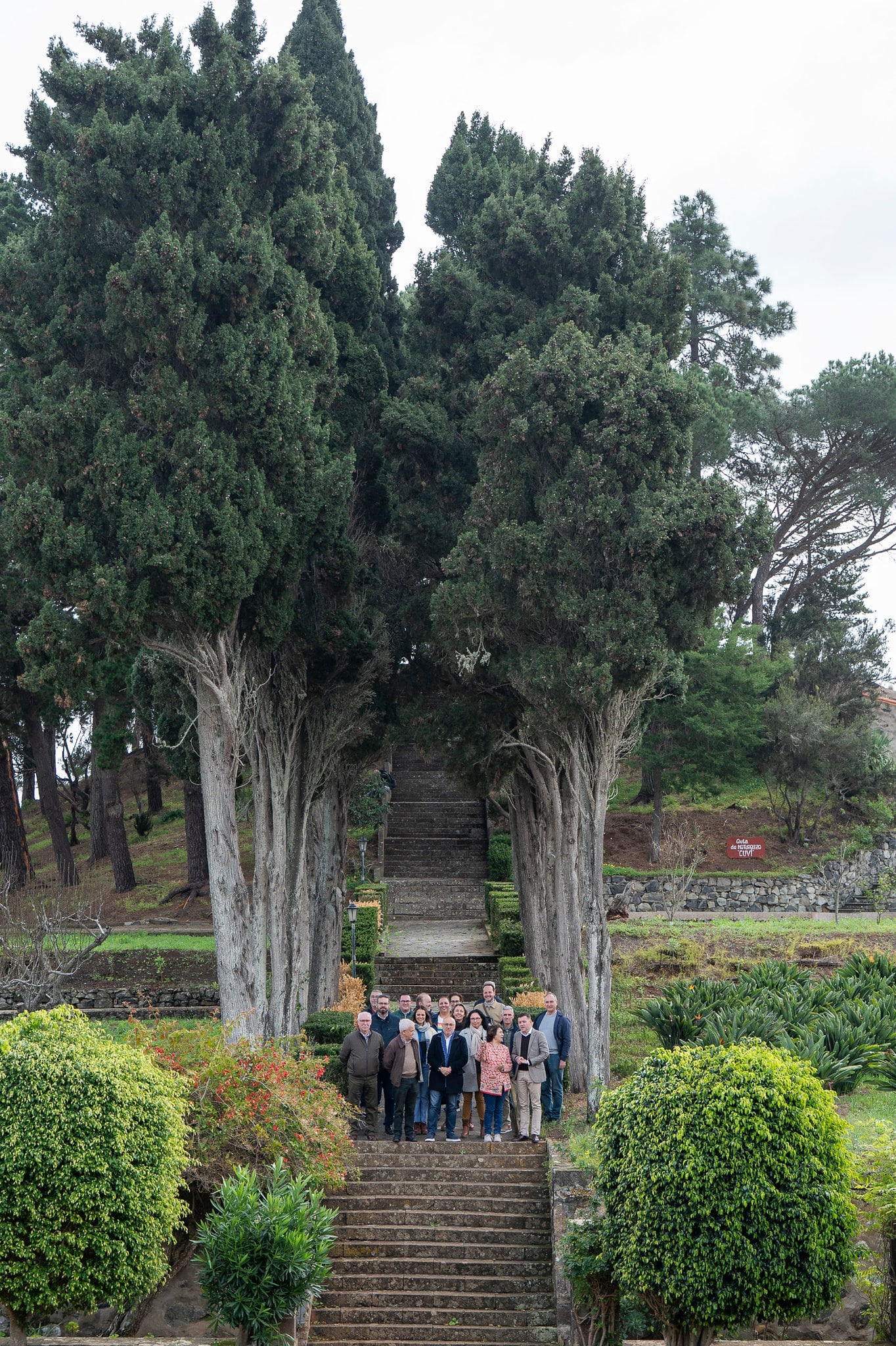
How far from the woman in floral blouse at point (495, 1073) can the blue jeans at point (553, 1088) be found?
600mm

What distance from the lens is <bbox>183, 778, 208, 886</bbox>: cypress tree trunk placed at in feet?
98.5

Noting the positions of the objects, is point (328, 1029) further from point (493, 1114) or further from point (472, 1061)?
point (493, 1114)

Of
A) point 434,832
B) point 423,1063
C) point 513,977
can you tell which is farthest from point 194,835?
point 423,1063

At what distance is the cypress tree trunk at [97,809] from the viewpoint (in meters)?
31.8

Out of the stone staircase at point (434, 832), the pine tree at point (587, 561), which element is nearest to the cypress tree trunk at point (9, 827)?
the stone staircase at point (434, 832)

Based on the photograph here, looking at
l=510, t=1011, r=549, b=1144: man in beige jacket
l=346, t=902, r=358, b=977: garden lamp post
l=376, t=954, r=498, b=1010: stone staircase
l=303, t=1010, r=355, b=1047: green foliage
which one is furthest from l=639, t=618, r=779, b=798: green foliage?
l=510, t=1011, r=549, b=1144: man in beige jacket

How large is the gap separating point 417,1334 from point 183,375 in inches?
437

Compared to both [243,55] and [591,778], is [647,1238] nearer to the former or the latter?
[591,778]

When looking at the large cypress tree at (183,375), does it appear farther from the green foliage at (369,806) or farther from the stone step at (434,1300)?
the green foliage at (369,806)

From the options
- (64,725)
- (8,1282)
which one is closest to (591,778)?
(8,1282)

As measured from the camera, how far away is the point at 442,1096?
13.1 metres

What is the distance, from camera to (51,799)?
102ft

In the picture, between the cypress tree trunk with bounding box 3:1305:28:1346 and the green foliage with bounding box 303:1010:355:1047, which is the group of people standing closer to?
the green foliage with bounding box 303:1010:355:1047

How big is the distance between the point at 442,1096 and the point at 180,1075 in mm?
3958
